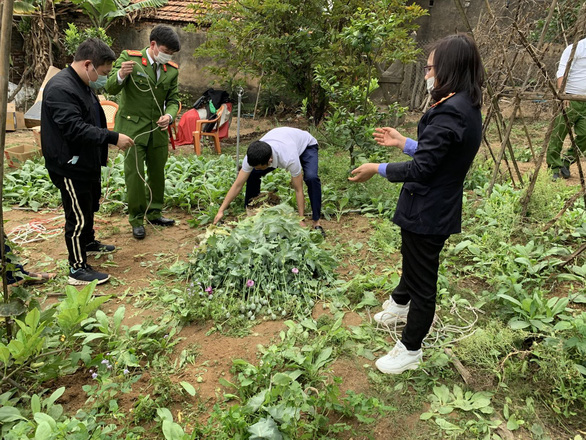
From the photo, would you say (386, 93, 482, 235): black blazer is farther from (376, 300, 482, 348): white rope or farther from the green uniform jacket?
the green uniform jacket

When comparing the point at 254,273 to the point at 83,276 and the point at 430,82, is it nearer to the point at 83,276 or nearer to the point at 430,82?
the point at 83,276

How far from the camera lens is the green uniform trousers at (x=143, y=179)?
14.0 feet

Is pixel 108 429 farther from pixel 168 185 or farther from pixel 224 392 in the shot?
pixel 168 185

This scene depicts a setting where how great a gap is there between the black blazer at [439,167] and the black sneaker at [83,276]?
261 centimetres

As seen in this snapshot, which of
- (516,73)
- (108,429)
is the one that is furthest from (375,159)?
(516,73)

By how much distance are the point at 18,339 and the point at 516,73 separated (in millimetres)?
10776

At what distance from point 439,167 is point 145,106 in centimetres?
321

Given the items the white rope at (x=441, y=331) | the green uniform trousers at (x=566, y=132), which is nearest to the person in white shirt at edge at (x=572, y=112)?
the green uniform trousers at (x=566, y=132)

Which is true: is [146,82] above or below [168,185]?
above

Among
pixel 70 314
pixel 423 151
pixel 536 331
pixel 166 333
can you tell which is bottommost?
pixel 166 333

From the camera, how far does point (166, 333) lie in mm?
2922

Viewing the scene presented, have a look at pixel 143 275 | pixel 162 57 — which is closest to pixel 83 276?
pixel 143 275

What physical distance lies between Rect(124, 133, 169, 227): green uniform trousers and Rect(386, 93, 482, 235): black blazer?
111 inches

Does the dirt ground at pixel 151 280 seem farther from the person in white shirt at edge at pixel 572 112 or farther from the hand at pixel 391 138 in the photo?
the hand at pixel 391 138
